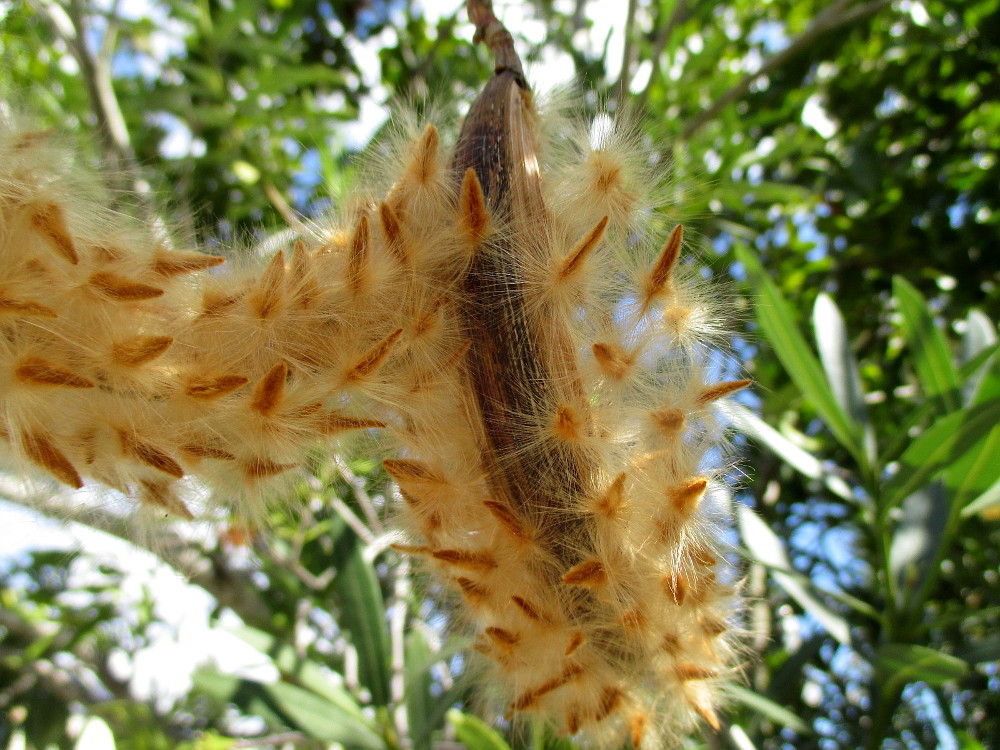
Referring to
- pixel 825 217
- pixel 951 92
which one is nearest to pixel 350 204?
→ pixel 825 217

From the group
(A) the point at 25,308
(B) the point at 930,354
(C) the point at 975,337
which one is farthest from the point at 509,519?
(C) the point at 975,337

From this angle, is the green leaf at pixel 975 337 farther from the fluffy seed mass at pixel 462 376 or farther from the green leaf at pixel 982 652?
the fluffy seed mass at pixel 462 376

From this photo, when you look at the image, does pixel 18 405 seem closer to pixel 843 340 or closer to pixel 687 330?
pixel 687 330

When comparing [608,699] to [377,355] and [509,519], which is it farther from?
[377,355]

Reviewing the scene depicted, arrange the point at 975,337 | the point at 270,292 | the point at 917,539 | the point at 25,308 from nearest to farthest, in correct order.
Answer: the point at 25,308 → the point at 270,292 → the point at 917,539 → the point at 975,337

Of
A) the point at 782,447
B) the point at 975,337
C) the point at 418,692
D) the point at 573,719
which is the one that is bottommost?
the point at 418,692

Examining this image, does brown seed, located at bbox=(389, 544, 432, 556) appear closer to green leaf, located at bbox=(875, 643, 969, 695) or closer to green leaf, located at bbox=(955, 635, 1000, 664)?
green leaf, located at bbox=(875, 643, 969, 695)

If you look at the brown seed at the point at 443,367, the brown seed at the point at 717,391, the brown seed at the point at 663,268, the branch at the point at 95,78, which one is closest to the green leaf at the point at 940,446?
the brown seed at the point at 717,391
